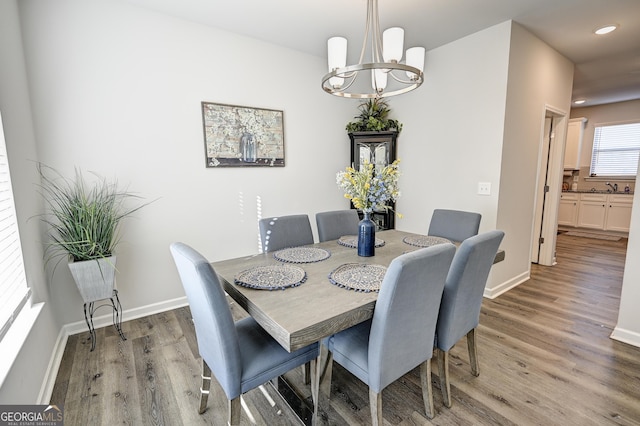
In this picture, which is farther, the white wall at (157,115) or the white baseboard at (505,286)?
the white baseboard at (505,286)

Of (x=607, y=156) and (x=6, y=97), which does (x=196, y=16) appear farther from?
(x=607, y=156)

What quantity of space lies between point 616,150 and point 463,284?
23.5ft

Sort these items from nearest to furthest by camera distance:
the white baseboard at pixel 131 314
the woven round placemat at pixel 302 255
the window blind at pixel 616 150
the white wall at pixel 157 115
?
the woven round placemat at pixel 302 255 < the white wall at pixel 157 115 < the white baseboard at pixel 131 314 < the window blind at pixel 616 150

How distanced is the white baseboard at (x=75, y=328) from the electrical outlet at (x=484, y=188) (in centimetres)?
332

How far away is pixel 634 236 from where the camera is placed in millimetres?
2289

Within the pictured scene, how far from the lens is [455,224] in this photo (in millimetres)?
2607

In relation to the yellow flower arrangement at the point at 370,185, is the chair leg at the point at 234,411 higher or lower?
lower

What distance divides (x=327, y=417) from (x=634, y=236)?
269 cm

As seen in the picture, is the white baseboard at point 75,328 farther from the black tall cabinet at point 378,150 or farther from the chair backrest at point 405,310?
the black tall cabinet at point 378,150

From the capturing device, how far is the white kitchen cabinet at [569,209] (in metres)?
6.34

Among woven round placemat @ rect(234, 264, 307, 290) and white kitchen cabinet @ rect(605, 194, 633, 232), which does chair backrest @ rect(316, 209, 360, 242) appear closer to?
woven round placemat @ rect(234, 264, 307, 290)

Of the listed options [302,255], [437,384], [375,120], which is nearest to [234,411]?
[302,255]

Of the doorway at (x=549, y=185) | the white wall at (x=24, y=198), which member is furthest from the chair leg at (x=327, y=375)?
the doorway at (x=549, y=185)

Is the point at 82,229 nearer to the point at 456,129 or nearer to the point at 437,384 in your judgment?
the point at 437,384
